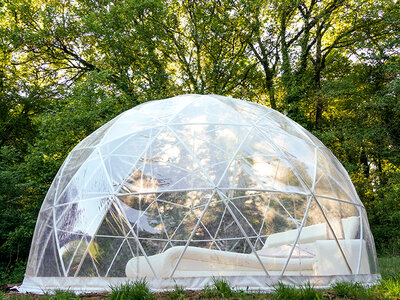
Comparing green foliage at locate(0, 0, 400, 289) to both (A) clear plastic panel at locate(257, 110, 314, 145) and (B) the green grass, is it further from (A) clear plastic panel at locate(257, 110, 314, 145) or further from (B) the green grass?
(A) clear plastic panel at locate(257, 110, 314, 145)

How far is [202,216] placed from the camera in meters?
5.80

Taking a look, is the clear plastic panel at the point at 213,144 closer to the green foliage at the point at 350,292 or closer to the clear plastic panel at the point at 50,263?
the green foliage at the point at 350,292

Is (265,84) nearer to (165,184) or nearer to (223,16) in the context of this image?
(223,16)

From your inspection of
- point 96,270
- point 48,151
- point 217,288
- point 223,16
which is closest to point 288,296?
point 217,288

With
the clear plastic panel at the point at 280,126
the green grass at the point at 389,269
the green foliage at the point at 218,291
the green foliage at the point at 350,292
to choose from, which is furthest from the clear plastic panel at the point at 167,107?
the green grass at the point at 389,269

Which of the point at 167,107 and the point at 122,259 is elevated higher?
the point at 167,107

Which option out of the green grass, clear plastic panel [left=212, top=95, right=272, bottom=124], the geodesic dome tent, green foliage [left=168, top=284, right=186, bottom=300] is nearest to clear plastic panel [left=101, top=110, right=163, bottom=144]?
the geodesic dome tent

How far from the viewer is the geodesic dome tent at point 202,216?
5.62 metres

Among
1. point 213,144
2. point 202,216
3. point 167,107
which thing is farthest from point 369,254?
point 167,107

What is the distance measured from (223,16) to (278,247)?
14.8m

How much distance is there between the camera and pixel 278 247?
19.9ft

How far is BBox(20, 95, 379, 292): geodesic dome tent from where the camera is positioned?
18.4 feet

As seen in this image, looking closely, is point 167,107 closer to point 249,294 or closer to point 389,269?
point 249,294

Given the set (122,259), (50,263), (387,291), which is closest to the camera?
(387,291)
